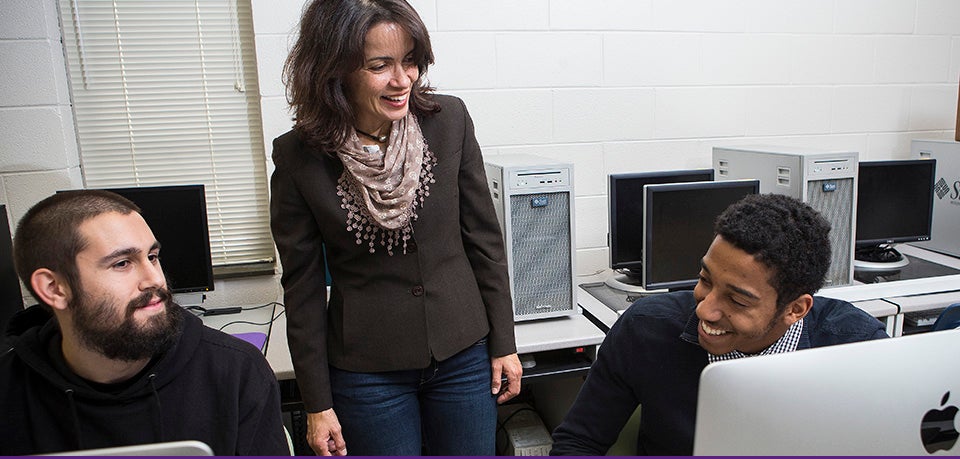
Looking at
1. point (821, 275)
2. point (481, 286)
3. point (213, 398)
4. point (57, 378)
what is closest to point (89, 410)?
point (57, 378)

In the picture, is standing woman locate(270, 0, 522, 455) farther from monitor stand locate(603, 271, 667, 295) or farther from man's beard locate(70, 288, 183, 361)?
monitor stand locate(603, 271, 667, 295)

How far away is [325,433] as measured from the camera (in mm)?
1451

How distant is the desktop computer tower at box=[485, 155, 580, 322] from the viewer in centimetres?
201

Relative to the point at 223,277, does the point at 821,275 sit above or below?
above

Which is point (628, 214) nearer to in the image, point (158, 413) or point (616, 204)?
point (616, 204)

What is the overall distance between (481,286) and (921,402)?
98 centimetres

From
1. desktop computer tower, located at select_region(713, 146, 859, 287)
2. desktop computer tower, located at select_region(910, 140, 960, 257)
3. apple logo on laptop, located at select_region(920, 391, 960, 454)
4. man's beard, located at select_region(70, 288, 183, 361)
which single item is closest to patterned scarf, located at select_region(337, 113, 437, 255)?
man's beard, located at select_region(70, 288, 183, 361)

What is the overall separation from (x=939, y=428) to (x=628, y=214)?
5.62 feet

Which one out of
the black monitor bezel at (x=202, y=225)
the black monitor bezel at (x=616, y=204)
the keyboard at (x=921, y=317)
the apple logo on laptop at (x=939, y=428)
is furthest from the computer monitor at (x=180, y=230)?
the keyboard at (x=921, y=317)

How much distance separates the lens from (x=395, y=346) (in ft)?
Result: 4.74

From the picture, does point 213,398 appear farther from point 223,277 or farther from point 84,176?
point 84,176

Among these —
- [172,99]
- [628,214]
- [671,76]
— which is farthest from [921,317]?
[172,99]

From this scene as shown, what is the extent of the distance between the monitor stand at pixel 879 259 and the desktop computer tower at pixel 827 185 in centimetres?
25

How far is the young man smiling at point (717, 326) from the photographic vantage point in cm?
110
